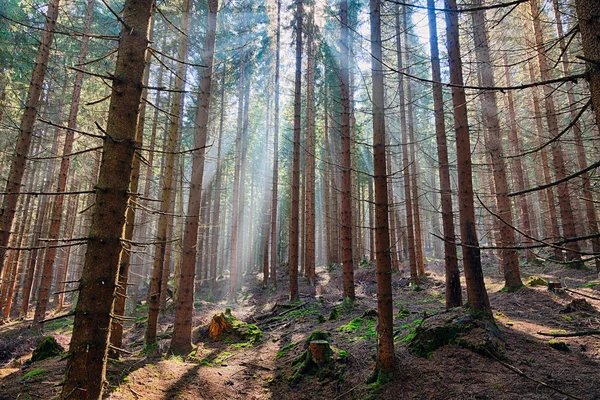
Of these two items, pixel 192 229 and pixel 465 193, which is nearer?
pixel 465 193

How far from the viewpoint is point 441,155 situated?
926 cm

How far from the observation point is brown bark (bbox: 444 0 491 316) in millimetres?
6215

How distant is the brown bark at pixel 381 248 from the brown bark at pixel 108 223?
3.45 meters

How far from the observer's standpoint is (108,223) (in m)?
2.95

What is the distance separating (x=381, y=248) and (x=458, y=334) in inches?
85.0

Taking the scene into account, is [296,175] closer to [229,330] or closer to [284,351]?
[229,330]

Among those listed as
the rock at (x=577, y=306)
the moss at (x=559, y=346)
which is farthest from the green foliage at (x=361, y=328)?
the rock at (x=577, y=306)

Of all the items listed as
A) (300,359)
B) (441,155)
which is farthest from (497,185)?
(300,359)

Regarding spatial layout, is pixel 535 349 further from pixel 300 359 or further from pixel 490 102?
pixel 490 102

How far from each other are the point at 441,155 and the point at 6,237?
11.4m

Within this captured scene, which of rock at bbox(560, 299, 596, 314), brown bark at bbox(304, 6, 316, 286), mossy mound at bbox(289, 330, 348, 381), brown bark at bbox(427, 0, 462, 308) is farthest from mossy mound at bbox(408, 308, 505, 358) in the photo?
brown bark at bbox(304, 6, 316, 286)

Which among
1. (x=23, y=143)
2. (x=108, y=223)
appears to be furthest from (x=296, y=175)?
(x=108, y=223)

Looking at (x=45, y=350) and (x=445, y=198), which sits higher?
(x=445, y=198)

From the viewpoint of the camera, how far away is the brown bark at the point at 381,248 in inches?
199
